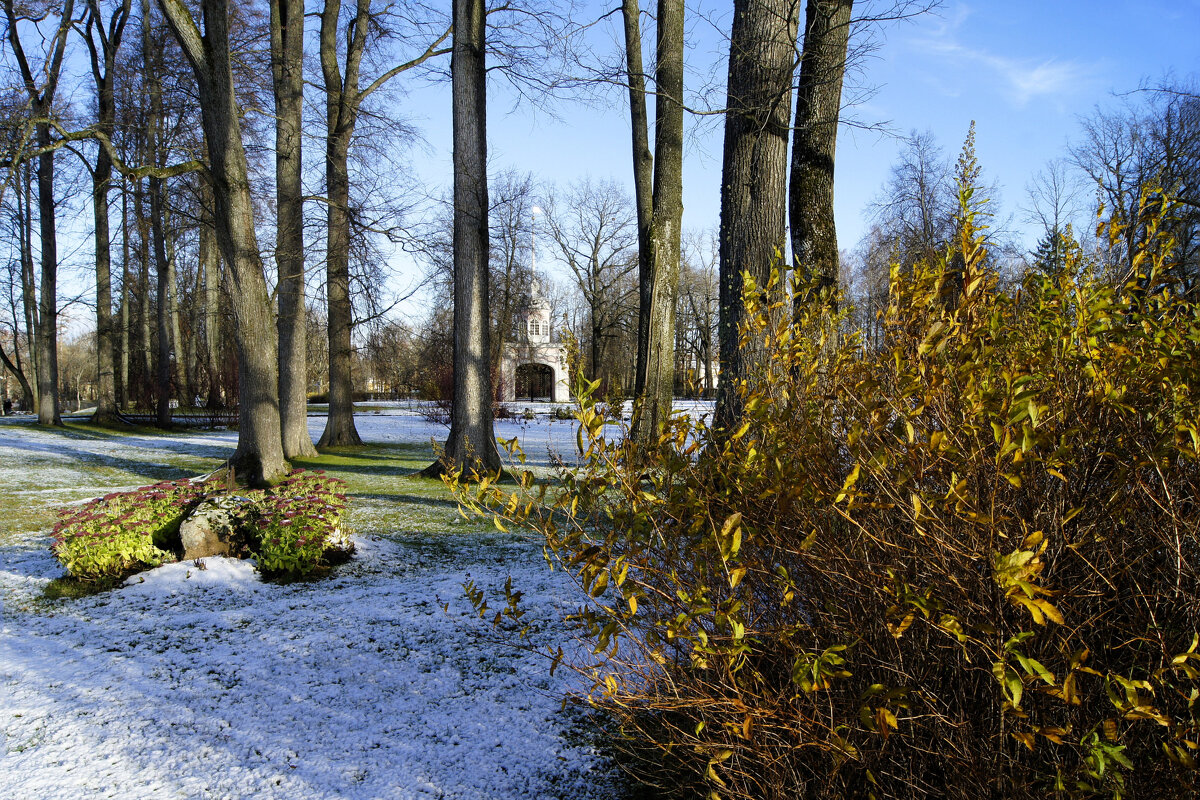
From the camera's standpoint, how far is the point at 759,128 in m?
6.15

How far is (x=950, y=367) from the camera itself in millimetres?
1550

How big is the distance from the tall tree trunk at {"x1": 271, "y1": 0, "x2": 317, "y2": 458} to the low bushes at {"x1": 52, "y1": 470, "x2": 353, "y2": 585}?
604 cm

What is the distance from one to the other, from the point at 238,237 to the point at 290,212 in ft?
9.60

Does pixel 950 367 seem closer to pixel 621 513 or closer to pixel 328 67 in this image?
pixel 621 513

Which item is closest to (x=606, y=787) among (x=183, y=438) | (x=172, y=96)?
(x=172, y=96)

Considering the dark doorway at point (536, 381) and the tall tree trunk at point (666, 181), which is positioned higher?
the tall tree trunk at point (666, 181)

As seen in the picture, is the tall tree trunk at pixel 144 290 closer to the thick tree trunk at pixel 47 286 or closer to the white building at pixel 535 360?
the thick tree trunk at pixel 47 286

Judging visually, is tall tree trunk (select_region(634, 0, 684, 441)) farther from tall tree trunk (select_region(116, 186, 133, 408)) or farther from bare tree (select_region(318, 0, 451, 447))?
tall tree trunk (select_region(116, 186, 133, 408))

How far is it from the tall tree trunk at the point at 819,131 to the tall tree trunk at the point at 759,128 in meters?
0.16

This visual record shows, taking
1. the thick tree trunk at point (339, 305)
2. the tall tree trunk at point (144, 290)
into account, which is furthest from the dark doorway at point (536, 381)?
the thick tree trunk at point (339, 305)

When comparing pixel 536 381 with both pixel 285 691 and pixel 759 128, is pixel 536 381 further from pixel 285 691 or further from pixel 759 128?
pixel 285 691

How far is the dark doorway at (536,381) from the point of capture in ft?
156

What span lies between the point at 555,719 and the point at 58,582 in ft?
14.4

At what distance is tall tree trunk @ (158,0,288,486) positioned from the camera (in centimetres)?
854
